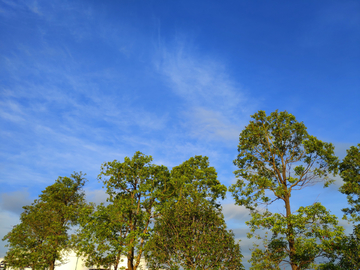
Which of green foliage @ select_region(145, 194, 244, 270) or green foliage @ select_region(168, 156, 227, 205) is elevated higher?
green foliage @ select_region(168, 156, 227, 205)

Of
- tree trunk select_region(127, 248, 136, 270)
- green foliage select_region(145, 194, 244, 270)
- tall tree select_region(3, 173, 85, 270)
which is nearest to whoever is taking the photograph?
green foliage select_region(145, 194, 244, 270)

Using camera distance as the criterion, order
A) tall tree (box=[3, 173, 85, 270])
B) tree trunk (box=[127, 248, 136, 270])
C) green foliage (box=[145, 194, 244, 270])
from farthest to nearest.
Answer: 1. tall tree (box=[3, 173, 85, 270])
2. tree trunk (box=[127, 248, 136, 270])
3. green foliage (box=[145, 194, 244, 270])

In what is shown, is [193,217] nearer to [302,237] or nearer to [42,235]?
[302,237]

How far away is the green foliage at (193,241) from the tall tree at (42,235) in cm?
2238

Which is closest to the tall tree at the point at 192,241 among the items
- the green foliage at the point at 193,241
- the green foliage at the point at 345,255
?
the green foliage at the point at 193,241

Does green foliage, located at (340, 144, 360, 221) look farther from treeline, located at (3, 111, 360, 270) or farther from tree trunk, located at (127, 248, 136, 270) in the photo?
tree trunk, located at (127, 248, 136, 270)

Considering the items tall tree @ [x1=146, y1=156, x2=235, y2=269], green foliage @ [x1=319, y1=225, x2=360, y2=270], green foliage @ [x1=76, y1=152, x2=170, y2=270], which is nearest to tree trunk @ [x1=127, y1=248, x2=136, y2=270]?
green foliage @ [x1=76, y1=152, x2=170, y2=270]

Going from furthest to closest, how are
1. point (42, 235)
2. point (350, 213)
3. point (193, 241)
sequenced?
point (42, 235) → point (350, 213) → point (193, 241)

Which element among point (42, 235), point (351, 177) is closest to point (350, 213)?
point (351, 177)

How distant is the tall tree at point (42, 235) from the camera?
121 ft

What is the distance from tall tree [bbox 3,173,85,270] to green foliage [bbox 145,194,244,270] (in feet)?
73.4

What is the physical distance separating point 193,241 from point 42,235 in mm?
29690

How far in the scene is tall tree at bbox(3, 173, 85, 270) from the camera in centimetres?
3688

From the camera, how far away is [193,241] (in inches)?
717
